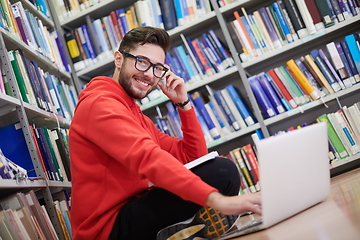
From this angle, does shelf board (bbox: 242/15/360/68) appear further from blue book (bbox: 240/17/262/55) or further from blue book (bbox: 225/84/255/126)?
blue book (bbox: 225/84/255/126)

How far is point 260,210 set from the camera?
102 centimetres

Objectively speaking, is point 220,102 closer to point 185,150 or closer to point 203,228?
point 185,150

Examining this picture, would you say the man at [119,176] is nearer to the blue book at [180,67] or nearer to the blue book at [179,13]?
the blue book at [180,67]

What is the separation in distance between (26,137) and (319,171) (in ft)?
4.50

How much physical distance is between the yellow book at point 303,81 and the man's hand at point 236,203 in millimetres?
1658

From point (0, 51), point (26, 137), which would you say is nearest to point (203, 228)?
point (26, 137)

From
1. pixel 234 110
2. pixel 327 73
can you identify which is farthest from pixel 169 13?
pixel 327 73

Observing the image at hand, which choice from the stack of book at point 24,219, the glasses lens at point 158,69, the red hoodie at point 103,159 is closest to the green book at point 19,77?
the stack of book at point 24,219

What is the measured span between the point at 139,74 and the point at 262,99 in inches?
45.5

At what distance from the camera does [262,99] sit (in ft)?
8.48

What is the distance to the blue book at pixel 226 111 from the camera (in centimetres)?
260

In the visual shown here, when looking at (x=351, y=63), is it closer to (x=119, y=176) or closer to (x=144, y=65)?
(x=144, y=65)

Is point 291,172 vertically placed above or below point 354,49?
below

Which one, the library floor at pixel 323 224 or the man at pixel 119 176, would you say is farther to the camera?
the man at pixel 119 176
